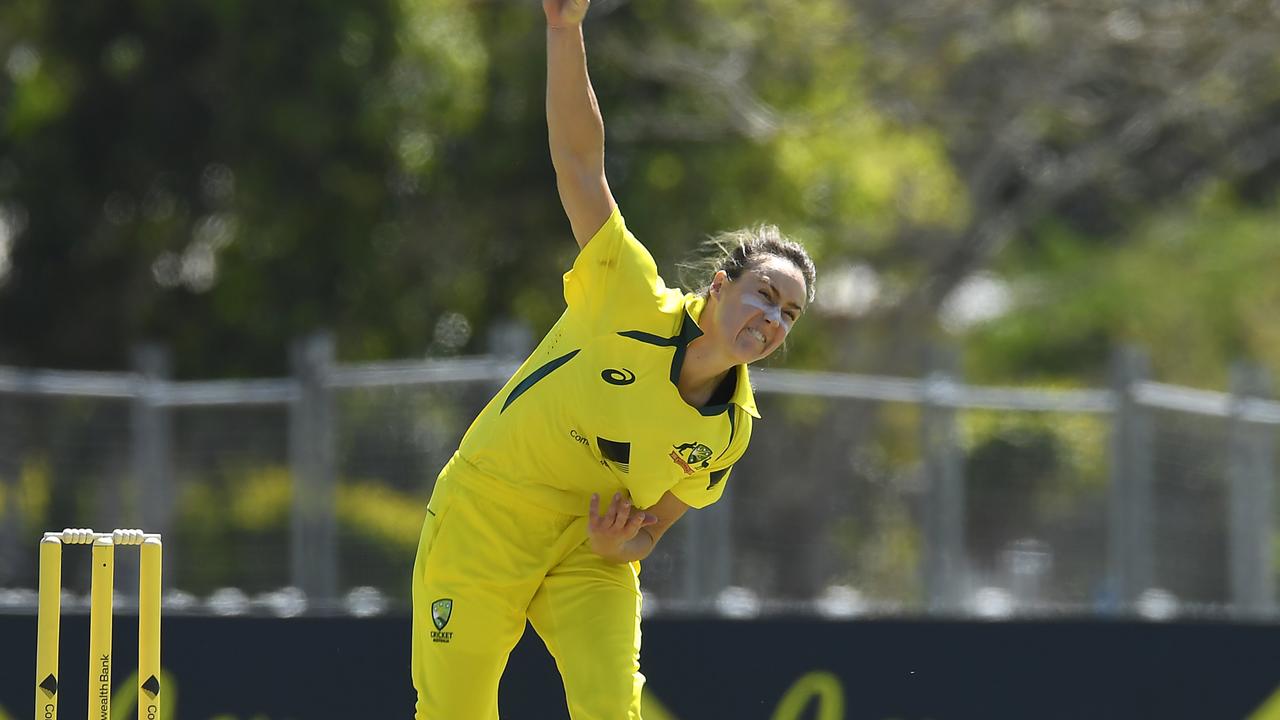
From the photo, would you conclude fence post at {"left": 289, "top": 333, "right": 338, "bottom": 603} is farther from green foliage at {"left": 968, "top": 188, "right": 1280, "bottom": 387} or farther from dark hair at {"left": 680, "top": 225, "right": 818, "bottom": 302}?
green foliage at {"left": 968, "top": 188, "right": 1280, "bottom": 387}

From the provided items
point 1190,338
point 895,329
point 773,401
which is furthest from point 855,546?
Answer: point 1190,338

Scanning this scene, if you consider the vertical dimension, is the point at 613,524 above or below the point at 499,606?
above

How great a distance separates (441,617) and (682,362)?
89 centimetres

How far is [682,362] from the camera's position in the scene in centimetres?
461

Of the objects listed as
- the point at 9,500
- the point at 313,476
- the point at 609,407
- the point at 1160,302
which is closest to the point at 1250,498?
the point at 313,476

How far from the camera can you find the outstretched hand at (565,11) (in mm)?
4445

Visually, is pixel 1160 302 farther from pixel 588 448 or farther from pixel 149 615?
pixel 149 615

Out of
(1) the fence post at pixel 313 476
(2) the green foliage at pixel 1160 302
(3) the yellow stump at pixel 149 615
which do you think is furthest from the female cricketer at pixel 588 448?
(2) the green foliage at pixel 1160 302

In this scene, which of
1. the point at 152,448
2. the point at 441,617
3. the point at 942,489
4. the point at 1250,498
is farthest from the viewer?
the point at 1250,498

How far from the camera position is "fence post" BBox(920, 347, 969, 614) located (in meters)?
10.1

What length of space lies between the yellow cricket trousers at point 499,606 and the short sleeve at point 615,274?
57 cm

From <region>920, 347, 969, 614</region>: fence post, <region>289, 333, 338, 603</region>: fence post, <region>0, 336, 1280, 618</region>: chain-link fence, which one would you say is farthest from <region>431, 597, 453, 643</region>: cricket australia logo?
<region>920, 347, 969, 614</region>: fence post

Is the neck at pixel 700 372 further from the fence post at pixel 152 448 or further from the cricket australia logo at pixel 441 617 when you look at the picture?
the fence post at pixel 152 448

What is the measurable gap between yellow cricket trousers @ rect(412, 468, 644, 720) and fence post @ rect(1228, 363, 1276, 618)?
7129 millimetres
